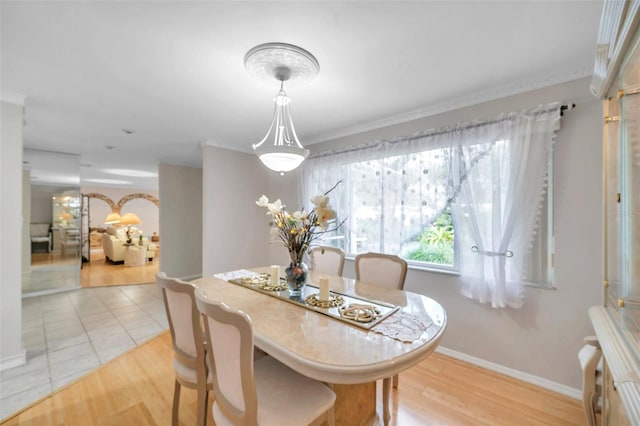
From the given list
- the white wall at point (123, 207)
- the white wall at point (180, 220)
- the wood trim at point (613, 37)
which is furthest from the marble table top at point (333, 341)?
the white wall at point (123, 207)

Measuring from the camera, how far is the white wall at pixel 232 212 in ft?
12.1

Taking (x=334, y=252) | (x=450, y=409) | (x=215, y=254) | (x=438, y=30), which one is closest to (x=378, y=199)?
(x=334, y=252)

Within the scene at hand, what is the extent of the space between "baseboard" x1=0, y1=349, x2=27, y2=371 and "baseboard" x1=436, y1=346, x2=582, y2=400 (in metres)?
3.81

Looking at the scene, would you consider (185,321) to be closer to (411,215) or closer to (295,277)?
(295,277)

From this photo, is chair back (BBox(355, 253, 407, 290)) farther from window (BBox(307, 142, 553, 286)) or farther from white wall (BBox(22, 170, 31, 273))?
white wall (BBox(22, 170, 31, 273))

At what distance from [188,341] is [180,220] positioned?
451cm

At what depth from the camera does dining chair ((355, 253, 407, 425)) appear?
2068mm

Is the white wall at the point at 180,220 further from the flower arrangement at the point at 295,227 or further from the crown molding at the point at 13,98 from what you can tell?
the flower arrangement at the point at 295,227

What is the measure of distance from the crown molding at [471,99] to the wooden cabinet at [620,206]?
738 millimetres

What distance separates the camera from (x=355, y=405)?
58.0 inches

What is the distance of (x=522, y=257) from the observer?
2.01 meters

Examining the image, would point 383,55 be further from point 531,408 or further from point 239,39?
point 531,408

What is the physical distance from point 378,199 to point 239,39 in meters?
2.01

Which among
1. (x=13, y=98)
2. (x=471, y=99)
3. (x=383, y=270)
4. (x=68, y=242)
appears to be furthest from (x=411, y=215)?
(x=68, y=242)
